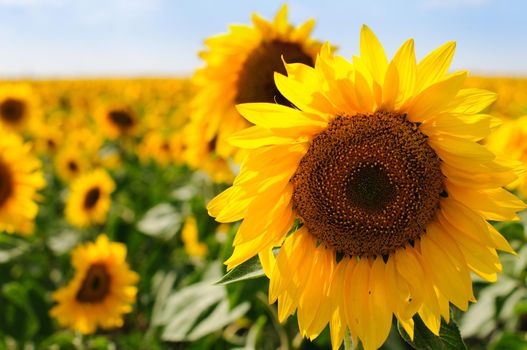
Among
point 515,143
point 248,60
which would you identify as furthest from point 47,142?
point 515,143

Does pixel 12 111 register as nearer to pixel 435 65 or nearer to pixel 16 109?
pixel 16 109

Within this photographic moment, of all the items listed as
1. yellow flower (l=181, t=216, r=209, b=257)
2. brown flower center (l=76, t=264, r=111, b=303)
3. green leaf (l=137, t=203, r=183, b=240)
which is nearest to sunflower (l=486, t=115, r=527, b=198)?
green leaf (l=137, t=203, r=183, b=240)

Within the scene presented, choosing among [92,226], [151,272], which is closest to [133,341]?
[151,272]

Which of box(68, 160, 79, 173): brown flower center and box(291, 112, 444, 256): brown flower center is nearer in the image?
box(291, 112, 444, 256): brown flower center

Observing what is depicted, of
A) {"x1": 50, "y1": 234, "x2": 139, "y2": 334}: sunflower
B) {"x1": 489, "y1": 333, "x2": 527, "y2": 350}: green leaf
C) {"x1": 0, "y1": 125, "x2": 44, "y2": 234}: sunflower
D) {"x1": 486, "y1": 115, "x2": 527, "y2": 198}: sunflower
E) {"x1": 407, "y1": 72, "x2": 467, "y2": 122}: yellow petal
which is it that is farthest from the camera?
{"x1": 0, "y1": 125, "x2": 44, "y2": 234}: sunflower

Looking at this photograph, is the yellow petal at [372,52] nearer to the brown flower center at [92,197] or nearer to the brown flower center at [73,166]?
the brown flower center at [92,197]

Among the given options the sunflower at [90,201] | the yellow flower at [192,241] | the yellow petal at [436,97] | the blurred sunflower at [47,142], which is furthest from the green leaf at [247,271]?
the blurred sunflower at [47,142]

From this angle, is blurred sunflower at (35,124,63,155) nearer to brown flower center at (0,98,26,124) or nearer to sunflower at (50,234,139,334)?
brown flower center at (0,98,26,124)

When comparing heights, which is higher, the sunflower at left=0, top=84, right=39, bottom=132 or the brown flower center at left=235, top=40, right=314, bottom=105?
the brown flower center at left=235, top=40, right=314, bottom=105

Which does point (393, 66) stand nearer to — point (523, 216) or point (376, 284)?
point (376, 284)
